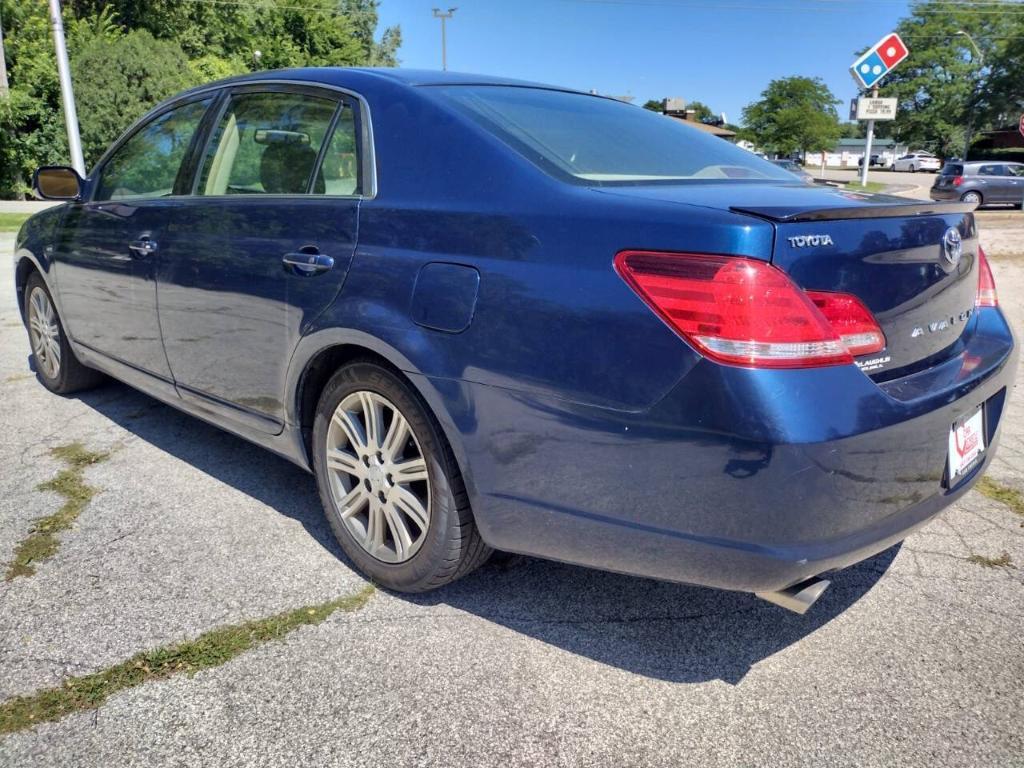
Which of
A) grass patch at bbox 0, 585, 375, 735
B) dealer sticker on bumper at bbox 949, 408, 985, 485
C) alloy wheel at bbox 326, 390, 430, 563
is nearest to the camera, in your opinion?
grass patch at bbox 0, 585, 375, 735

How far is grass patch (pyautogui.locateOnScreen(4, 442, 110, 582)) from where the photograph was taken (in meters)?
2.83

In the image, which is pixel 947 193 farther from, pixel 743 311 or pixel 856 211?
pixel 743 311

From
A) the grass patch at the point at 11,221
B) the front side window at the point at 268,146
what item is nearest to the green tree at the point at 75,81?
the grass patch at the point at 11,221

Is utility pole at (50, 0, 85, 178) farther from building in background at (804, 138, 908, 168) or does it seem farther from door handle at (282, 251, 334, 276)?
building in background at (804, 138, 908, 168)

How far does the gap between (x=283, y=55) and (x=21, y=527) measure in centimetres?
3973

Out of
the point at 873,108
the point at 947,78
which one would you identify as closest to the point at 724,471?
the point at 873,108

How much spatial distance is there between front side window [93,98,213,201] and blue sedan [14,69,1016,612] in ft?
1.17

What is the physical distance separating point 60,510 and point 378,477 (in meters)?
1.56

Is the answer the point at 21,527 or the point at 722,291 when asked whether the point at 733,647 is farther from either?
the point at 21,527

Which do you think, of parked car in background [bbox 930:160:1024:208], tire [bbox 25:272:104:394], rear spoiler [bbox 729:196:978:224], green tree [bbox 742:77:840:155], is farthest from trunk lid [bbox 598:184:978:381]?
green tree [bbox 742:77:840:155]

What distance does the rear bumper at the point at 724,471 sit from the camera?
5.81ft

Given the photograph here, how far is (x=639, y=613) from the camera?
257 centimetres

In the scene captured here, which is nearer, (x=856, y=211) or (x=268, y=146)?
(x=856, y=211)

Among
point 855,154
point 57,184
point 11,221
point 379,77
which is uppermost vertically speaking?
point 379,77
